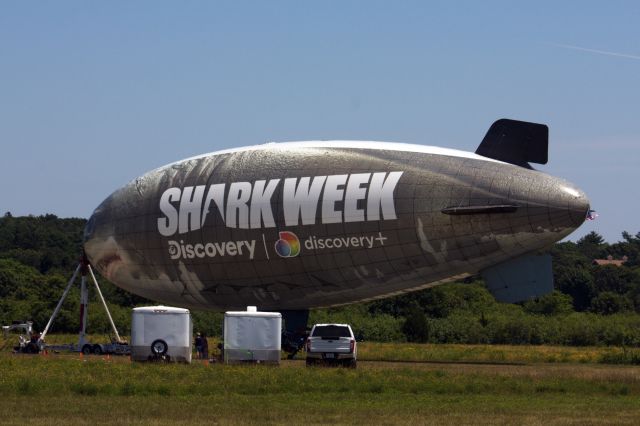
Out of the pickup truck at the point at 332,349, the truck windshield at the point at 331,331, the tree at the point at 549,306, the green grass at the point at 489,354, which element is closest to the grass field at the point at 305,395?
the pickup truck at the point at 332,349

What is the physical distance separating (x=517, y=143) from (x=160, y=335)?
60.8 feet

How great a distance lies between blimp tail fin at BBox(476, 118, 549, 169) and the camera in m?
59.6

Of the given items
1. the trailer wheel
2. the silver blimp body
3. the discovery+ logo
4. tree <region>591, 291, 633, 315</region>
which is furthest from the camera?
tree <region>591, 291, 633, 315</region>

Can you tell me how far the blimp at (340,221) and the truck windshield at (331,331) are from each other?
5.80 metres

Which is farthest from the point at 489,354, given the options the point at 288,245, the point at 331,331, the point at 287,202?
the point at 331,331

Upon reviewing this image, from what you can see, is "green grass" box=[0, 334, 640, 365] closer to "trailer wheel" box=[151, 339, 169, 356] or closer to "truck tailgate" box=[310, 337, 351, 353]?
"truck tailgate" box=[310, 337, 351, 353]

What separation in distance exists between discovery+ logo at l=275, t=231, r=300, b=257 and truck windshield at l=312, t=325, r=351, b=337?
8.26m

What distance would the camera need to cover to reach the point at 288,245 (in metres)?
63.0

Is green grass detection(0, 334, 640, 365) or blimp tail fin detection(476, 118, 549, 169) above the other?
blimp tail fin detection(476, 118, 549, 169)

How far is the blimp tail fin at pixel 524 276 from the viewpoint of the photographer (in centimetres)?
5859

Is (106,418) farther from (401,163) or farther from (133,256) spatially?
(133,256)

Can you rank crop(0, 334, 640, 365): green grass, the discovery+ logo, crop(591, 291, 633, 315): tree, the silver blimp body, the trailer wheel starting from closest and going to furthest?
the trailer wheel < the silver blimp body < the discovery+ logo < crop(0, 334, 640, 365): green grass < crop(591, 291, 633, 315): tree

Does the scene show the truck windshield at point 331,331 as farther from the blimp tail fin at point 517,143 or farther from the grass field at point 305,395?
the blimp tail fin at point 517,143

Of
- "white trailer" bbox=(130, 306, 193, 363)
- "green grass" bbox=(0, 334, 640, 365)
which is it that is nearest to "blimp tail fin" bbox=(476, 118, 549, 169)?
"green grass" bbox=(0, 334, 640, 365)
